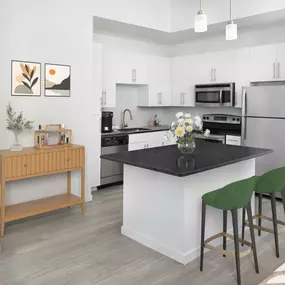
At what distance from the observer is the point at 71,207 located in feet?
15.0

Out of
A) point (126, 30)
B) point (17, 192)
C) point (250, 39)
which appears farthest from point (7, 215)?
point (250, 39)

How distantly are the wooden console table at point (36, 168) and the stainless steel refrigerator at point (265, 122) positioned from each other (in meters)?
2.58

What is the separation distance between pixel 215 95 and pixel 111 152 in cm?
200

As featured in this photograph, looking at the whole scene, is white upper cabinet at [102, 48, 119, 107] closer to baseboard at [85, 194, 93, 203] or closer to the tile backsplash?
the tile backsplash

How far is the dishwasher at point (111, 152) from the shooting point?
535cm

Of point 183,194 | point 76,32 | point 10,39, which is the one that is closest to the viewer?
point 183,194

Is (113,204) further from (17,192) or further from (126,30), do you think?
(126,30)

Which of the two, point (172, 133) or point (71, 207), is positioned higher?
point (172, 133)

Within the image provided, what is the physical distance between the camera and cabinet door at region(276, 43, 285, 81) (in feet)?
16.2

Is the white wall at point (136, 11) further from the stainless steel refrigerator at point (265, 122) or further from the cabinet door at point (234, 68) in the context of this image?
the stainless steel refrigerator at point (265, 122)

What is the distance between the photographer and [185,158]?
3.21m

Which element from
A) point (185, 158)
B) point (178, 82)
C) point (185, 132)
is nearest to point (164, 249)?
point (185, 158)

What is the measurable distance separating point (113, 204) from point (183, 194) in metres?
1.94

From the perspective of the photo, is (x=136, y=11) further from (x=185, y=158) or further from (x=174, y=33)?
(x=185, y=158)
